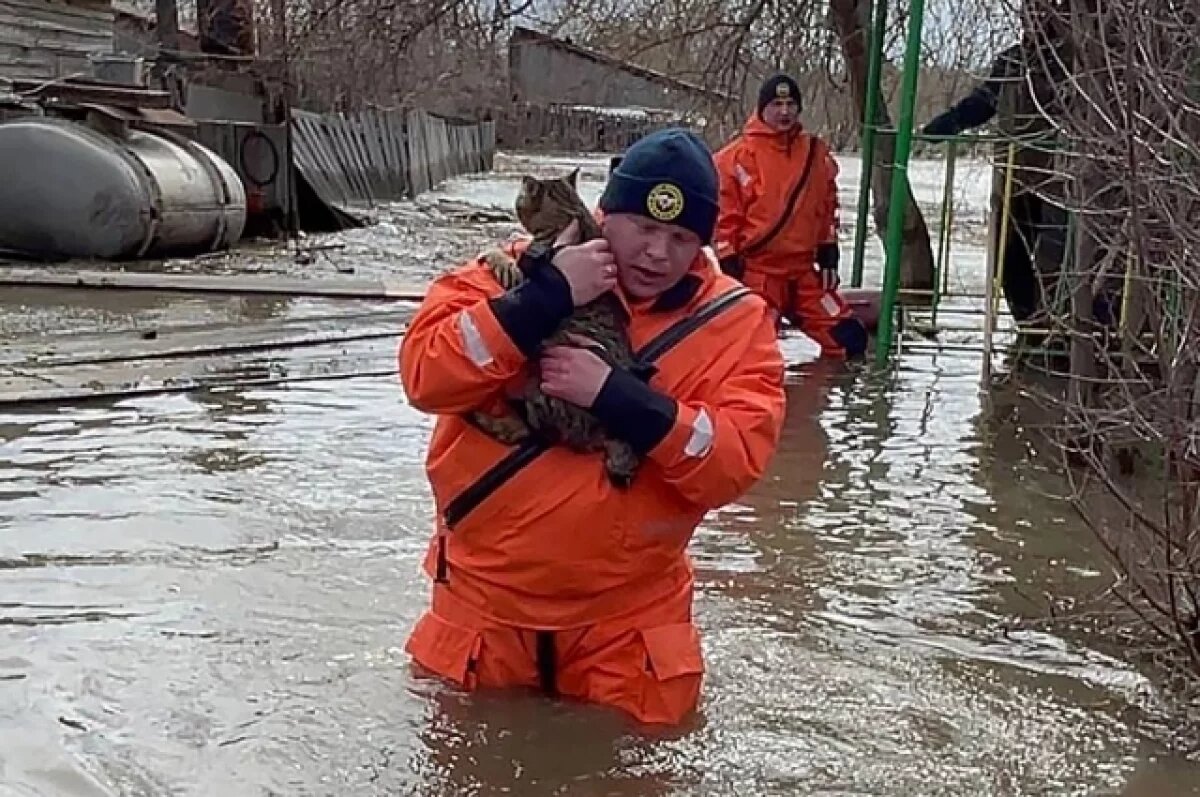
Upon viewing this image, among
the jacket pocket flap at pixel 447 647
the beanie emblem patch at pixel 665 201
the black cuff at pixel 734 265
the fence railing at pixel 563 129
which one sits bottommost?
the fence railing at pixel 563 129

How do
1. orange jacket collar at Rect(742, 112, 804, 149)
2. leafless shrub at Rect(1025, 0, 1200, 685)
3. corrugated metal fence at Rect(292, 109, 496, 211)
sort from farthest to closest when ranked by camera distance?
1. corrugated metal fence at Rect(292, 109, 496, 211)
2. orange jacket collar at Rect(742, 112, 804, 149)
3. leafless shrub at Rect(1025, 0, 1200, 685)

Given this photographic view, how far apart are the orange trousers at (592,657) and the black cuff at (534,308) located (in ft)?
2.43

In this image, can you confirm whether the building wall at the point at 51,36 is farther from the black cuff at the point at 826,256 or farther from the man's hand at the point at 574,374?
the man's hand at the point at 574,374

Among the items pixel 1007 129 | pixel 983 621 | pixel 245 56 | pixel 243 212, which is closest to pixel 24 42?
pixel 245 56

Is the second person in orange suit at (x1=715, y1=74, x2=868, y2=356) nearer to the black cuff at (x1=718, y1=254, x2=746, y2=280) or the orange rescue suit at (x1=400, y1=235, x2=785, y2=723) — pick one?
the black cuff at (x1=718, y1=254, x2=746, y2=280)

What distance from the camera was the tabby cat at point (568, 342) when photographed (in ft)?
13.5

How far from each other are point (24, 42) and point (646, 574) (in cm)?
2278

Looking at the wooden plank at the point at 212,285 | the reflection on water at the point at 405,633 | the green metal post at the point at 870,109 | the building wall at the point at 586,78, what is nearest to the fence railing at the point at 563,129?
the building wall at the point at 586,78

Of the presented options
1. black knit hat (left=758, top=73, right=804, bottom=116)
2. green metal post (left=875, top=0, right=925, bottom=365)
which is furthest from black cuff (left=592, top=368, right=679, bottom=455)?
black knit hat (left=758, top=73, right=804, bottom=116)

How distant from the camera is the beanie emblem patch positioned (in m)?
4.13

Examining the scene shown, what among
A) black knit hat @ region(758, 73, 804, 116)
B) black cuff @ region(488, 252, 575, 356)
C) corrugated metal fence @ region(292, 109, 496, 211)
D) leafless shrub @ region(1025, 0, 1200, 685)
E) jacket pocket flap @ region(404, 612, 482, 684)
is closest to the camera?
black cuff @ region(488, 252, 575, 356)

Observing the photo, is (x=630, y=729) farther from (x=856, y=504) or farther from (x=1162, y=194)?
(x=856, y=504)

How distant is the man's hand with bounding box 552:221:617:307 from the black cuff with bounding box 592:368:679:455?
19 centimetres

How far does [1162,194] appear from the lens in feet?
15.2
